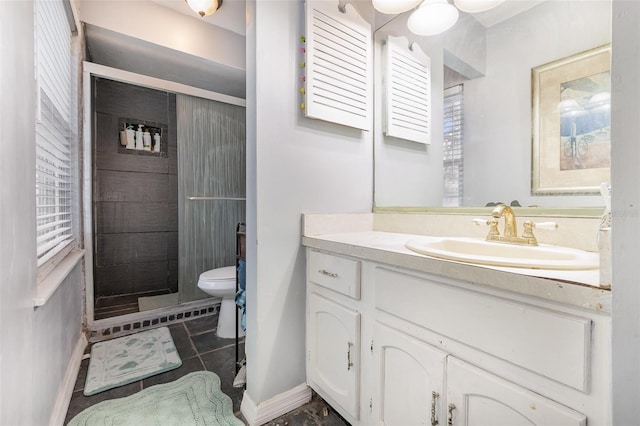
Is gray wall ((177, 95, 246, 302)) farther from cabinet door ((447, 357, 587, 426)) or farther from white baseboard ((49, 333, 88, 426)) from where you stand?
cabinet door ((447, 357, 587, 426))

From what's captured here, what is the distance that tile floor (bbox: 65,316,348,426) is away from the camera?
53.1 inches

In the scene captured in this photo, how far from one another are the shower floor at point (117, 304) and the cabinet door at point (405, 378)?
2148 millimetres

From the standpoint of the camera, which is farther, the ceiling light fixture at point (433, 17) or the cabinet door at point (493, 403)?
the ceiling light fixture at point (433, 17)

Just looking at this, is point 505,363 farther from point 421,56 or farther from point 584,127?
point 421,56

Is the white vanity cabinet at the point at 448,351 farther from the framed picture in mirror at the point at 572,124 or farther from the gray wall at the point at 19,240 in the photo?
the gray wall at the point at 19,240

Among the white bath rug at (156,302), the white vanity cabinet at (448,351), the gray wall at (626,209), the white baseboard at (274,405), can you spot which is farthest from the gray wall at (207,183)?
the gray wall at (626,209)

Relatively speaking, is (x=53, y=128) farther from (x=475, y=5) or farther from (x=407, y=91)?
(x=475, y=5)

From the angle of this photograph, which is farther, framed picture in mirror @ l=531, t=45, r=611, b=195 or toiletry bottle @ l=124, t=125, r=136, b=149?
toiletry bottle @ l=124, t=125, r=136, b=149

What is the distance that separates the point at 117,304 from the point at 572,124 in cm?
335

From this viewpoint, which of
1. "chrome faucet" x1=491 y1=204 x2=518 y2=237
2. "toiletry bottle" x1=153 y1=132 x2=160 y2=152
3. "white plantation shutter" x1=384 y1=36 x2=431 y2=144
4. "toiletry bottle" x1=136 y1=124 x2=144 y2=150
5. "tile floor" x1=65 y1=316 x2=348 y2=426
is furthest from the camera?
"toiletry bottle" x1=153 y1=132 x2=160 y2=152

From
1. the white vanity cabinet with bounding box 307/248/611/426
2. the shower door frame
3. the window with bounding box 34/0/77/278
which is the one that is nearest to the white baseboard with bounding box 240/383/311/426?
the white vanity cabinet with bounding box 307/248/611/426

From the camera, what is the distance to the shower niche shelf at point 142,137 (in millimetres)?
2828

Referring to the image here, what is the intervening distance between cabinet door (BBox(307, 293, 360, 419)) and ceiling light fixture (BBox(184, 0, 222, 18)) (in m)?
1.99

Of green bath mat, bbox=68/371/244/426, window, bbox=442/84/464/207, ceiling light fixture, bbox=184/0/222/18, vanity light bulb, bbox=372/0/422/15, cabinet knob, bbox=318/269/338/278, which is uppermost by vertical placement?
ceiling light fixture, bbox=184/0/222/18
